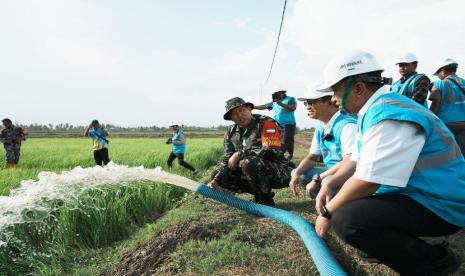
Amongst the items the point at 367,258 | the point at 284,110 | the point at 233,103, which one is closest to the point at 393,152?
the point at 367,258

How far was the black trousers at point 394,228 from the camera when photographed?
1883 millimetres

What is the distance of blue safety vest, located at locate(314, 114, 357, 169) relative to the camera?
117 inches

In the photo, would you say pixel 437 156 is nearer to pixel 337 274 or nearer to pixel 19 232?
pixel 337 274

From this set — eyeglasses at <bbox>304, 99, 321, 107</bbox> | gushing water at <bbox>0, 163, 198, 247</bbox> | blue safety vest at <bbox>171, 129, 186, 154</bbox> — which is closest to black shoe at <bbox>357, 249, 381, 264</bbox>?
eyeglasses at <bbox>304, 99, 321, 107</bbox>

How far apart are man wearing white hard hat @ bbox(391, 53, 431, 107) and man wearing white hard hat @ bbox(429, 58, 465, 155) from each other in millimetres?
125

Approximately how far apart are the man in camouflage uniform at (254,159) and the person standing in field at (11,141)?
8756 mm

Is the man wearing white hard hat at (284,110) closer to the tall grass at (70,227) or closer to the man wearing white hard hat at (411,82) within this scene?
the man wearing white hard hat at (411,82)

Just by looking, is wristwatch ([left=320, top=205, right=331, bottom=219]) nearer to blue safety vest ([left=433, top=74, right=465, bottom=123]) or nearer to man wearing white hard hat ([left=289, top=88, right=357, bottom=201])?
man wearing white hard hat ([left=289, top=88, right=357, bottom=201])

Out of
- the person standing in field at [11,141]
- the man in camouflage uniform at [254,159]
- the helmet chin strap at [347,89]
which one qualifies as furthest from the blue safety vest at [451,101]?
the person standing in field at [11,141]

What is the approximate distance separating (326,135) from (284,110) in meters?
4.49

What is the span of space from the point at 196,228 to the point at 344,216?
5.11ft

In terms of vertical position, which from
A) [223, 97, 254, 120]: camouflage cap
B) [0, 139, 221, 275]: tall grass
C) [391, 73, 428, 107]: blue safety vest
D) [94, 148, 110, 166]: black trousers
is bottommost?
[0, 139, 221, 275]: tall grass

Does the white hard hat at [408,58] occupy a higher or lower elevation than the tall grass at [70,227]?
higher

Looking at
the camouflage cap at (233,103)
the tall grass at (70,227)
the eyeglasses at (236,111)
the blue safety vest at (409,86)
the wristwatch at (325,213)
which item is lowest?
the tall grass at (70,227)
